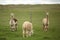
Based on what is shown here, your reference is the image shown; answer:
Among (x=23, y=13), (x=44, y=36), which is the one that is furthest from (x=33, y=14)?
(x=44, y=36)

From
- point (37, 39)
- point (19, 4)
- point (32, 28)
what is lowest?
point (37, 39)

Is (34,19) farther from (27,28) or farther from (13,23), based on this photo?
(13,23)

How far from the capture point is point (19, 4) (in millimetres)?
1745

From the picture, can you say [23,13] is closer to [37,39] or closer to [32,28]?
[32,28]

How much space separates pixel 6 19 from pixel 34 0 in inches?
14.0

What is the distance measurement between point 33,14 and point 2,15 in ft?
1.07

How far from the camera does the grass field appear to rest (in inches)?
68.5

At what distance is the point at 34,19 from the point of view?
176 cm

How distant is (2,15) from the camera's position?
5.71 feet

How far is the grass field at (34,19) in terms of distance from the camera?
1740mm

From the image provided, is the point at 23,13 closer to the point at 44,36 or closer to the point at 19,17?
the point at 19,17

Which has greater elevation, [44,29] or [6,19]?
[6,19]

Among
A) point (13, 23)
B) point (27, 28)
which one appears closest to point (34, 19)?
point (27, 28)

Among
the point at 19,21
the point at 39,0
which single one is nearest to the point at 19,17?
the point at 19,21
